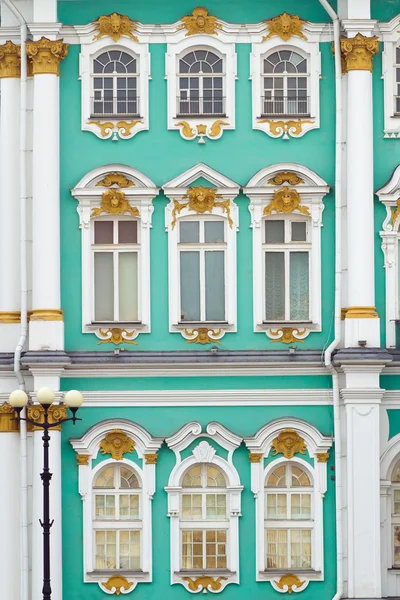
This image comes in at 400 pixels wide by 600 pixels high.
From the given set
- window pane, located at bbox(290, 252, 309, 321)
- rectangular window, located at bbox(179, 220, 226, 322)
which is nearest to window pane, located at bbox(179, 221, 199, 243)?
rectangular window, located at bbox(179, 220, 226, 322)

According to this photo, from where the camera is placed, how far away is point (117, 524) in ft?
102

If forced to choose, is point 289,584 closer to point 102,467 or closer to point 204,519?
point 204,519

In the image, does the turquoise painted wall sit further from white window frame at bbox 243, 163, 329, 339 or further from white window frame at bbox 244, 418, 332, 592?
white window frame at bbox 243, 163, 329, 339

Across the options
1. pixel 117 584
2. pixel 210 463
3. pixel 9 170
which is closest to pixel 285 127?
pixel 9 170

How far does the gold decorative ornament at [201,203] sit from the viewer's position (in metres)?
31.2

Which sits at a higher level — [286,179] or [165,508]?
[286,179]

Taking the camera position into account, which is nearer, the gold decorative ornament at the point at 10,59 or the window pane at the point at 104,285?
the gold decorative ornament at the point at 10,59


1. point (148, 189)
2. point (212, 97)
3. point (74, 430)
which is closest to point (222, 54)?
point (212, 97)

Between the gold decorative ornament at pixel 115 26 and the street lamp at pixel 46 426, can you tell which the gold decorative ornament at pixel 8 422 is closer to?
the street lamp at pixel 46 426

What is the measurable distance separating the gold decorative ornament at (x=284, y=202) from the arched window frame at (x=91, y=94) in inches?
104

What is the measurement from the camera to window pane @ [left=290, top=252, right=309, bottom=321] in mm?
31500

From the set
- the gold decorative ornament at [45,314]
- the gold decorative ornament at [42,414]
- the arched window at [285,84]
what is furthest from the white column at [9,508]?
the arched window at [285,84]

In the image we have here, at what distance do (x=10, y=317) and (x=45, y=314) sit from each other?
2.40ft

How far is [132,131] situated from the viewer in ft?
103
